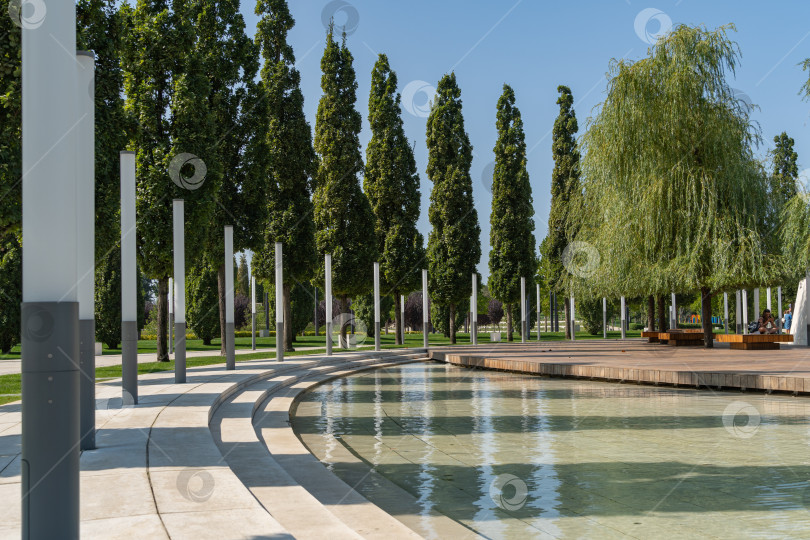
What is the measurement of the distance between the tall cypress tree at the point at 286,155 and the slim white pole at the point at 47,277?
25.1m

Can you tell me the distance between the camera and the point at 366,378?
1839 cm

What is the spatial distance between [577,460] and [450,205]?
1246 inches

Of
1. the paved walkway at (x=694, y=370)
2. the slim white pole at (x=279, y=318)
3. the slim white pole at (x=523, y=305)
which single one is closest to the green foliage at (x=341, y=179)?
the slim white pole at (x=523, y=305)

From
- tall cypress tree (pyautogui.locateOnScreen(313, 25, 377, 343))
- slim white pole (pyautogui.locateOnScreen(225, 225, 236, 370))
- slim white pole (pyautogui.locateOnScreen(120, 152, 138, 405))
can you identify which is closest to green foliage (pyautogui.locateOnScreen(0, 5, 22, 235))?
slim white pole (pyautogui.locateOnScreen(120, 152, 138, 405))

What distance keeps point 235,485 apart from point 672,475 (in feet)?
13.6

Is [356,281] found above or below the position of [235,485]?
above

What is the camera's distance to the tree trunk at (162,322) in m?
20.6

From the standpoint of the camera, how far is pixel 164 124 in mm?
20891

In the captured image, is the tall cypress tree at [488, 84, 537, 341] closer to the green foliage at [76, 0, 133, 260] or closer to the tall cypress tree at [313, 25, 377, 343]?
the tall cypress tree at [313, 25, 377, 343]

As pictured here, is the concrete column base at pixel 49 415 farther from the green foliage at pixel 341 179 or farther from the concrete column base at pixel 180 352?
the green foliage at pixel 341 179

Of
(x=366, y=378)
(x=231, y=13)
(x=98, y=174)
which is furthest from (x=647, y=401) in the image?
(x=231, y=13)

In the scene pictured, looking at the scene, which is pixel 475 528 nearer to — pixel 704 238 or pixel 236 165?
pixel 704 238

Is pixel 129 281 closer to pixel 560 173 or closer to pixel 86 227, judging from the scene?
pixel 86 227

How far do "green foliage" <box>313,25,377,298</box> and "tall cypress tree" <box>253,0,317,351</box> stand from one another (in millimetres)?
3067
